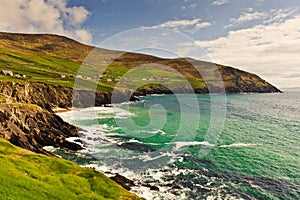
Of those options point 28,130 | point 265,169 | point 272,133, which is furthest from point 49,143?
point 272,133

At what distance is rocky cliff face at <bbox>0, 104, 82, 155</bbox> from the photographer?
50.0 metres

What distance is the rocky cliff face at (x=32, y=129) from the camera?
4999cm

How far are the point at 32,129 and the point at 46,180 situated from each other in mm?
36485

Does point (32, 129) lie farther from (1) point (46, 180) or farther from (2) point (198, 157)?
(2) point (198, 157)

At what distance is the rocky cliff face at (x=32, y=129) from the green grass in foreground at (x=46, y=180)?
40.1 feet

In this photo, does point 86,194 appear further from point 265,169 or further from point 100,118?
point 100,118

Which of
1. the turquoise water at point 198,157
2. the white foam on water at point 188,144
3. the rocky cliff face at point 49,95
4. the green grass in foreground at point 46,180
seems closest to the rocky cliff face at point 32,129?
the turquoise water at point 198,157

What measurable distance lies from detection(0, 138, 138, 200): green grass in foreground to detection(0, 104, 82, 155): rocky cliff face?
12.2 m

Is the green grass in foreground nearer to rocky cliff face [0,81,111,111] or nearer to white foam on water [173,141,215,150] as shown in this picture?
white foam on water [173,141,215,150]

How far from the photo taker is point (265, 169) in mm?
50250

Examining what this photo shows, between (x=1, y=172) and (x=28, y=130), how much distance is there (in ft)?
116

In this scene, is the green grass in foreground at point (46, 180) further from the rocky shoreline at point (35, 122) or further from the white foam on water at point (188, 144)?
the white foam on water at point (188, 144)

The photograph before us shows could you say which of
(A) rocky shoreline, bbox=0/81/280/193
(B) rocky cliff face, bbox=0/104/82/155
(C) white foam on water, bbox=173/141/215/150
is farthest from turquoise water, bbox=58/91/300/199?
(B) rocky cliff face, bbox=0/104/82/155

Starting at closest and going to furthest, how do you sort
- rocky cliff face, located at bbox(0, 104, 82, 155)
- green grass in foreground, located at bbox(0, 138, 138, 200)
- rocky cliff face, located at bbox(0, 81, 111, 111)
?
green grass in foreground, located at bbox(0, 138, 138, 200) → rocky cliff face, located at bbox(0, 104, 82, 155) → rocky cliff face, located at bbox(0, 81, 111, 111)
